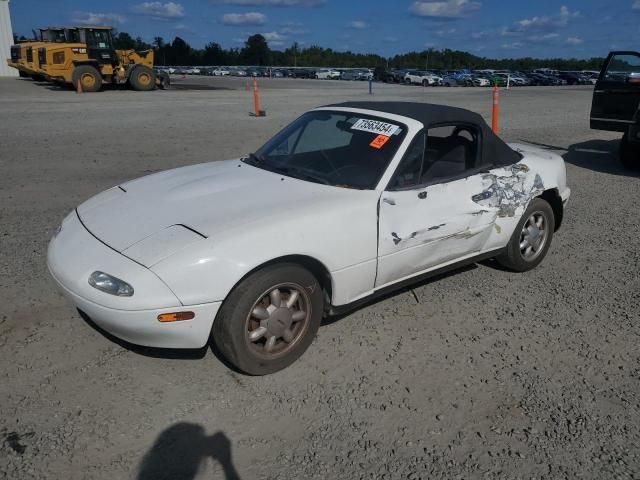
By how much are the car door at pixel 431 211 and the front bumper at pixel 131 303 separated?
1262mm

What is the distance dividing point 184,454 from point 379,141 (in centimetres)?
234

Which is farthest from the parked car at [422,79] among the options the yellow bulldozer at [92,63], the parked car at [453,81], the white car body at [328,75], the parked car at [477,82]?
the yellow bulldozer at [92,63]

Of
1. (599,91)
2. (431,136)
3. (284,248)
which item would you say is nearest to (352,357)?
(284,248)

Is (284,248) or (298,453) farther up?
(284,248)

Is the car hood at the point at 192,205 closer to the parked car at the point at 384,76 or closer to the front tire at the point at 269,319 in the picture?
the front tire at the point at 269,319

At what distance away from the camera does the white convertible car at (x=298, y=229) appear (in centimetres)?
275

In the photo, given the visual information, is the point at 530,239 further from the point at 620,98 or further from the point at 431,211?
the point at 620,98

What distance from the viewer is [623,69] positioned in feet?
31.7

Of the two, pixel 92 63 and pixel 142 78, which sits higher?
pixel 92 63

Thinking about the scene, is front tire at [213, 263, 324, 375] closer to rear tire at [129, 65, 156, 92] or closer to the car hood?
the car hood

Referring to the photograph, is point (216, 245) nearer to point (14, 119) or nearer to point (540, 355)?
point (540, 355)

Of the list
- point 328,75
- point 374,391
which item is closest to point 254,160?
point 374,391

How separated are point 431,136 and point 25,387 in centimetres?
320

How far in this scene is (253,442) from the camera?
258 centimetres
